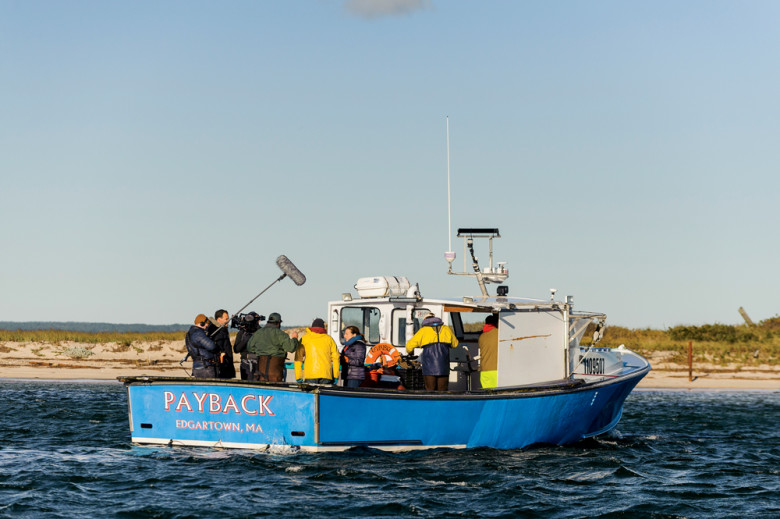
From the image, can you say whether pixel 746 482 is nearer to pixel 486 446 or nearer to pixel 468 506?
pixel 486 446

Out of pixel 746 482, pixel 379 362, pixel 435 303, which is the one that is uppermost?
pixel 435 303

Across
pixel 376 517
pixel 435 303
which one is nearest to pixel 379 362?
pixel 435 303

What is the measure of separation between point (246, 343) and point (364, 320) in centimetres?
238

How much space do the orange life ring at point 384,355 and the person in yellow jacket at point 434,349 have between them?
0.94m

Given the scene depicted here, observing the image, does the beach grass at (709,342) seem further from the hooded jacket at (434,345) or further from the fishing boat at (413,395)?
the hooded jacket at (434,345)

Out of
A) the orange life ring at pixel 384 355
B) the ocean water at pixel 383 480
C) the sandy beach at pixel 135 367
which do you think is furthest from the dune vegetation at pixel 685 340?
the orange life ring at pixel 384 355

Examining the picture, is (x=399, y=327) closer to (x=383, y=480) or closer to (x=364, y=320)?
(x=364, y=320)

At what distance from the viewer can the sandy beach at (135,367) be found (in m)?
35.1

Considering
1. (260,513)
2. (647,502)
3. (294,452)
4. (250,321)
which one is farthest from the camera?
(250,321)

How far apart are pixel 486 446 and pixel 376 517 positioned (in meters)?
4.55

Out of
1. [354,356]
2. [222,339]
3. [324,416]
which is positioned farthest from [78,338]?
[324,416]

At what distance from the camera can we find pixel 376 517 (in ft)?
36.4

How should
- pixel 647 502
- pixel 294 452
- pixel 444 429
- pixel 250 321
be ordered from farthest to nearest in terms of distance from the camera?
pixel 250 321 < pixel 444 429 < pixel 294 452 < pixel 647 502

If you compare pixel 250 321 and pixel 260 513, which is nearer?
pixel 260 513
